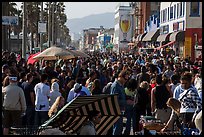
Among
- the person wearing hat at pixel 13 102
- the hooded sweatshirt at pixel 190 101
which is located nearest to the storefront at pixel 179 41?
the person wearing hat at pixel 13 102

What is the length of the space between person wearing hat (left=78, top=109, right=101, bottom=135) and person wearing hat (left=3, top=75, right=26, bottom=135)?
11.2 ft

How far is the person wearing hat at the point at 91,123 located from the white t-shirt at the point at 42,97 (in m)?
4.17

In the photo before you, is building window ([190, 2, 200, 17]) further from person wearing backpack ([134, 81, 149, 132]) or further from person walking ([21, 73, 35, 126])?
person walking ([21, 73, 35, 126])

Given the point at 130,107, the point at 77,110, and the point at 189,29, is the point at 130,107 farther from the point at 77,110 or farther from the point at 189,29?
the point at 189,29

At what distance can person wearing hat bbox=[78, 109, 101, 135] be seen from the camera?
771cm

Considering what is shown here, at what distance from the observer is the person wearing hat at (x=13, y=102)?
10977mm

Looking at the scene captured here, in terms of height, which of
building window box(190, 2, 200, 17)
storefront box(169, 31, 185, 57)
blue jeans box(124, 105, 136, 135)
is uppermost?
building window box(190, 2, 200, 17)

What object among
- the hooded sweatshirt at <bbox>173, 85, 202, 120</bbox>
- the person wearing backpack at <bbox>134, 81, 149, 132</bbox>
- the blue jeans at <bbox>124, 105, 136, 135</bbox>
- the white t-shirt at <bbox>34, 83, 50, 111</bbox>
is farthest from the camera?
the person wearing backpack at <bbox>134, 81, 149, 132</bbox>

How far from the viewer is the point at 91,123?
7879 mm

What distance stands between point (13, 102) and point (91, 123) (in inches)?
143

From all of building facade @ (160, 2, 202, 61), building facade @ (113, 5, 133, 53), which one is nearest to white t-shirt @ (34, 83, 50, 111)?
building facade @ (160, 2, 202, 61)

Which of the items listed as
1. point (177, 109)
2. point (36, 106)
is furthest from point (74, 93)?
point (177, 109)

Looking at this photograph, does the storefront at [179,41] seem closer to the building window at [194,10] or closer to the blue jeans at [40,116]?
the building window at [194,10]

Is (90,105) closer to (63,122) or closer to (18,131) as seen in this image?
(63,122)
